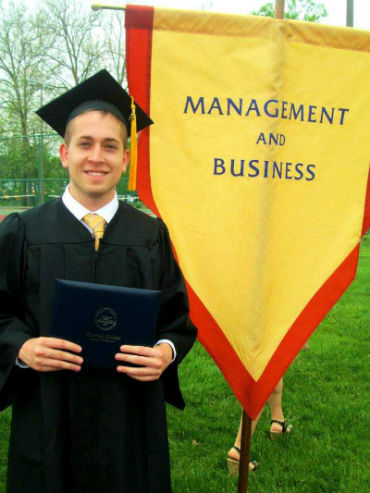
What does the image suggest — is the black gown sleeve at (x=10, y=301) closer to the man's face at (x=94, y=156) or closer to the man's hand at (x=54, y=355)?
the man's hand at (x=54, y=355)

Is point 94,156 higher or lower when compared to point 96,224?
higher

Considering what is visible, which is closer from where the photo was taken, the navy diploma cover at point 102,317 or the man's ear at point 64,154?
the navy diploma cover at point 102,317

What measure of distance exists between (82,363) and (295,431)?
237cm

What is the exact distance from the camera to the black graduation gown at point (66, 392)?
1.80m

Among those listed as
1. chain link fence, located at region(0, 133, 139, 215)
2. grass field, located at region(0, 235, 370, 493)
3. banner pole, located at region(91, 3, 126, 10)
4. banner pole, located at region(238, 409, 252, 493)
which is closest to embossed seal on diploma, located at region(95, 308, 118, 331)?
banner pole, located at region(238, 409, 252, 493)

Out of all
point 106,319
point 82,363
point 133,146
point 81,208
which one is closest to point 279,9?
point 133,146

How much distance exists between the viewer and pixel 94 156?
1.81 meters

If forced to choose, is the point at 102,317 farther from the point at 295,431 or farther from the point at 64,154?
the point at 295,431

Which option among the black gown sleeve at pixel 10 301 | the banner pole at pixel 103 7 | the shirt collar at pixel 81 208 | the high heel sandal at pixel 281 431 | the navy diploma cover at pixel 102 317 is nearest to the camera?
the navy diploma cover at pixel 102 317

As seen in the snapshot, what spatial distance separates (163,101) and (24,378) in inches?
55.6

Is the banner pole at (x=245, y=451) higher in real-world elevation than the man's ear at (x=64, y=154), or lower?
lower

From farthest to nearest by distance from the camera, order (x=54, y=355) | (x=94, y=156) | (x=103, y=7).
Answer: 1. (x=103, y=7)
2. (x=94, y=156)
3. (x=54, y=355)

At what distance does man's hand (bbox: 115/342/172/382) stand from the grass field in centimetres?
159

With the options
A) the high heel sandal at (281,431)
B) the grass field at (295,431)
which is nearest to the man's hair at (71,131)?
the grass field at (295,431)
